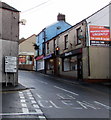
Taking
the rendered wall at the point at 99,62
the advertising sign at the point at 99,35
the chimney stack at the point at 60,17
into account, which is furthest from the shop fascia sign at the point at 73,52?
the chimney stack at the point at 60,17

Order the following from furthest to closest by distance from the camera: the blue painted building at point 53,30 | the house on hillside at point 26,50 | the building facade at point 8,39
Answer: the house on hillside at point 26,50 < the blue painted building at point 53,30 < the building facade at point 8,39

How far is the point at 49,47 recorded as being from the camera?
3659cm

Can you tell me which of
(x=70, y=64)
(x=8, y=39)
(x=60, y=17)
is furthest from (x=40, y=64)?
(x=8, y=39)

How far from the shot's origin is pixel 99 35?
22.1 m

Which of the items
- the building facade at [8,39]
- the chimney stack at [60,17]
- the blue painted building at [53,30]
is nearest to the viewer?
A: the building facade at [8,39]

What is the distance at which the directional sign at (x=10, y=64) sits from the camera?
52.8 feet

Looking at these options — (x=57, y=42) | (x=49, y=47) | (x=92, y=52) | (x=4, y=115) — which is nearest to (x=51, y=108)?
(x=4, y=115)

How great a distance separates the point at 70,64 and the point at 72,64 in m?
0.73

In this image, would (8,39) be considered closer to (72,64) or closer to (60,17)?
(72,64)

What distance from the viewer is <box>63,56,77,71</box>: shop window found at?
25.7 m

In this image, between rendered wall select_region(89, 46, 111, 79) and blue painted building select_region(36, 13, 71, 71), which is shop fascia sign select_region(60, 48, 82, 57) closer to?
rendered wall select_region(89, 46, 111, 79)

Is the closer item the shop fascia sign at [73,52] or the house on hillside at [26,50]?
the shop fascia sign at [73,52]

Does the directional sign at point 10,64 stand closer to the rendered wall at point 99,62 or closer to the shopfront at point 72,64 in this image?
the rendered wall at point 99,62

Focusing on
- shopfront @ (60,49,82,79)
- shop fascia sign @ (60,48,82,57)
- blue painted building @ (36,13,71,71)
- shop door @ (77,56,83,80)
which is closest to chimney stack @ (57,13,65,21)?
blue painted building @ (36,13,71,71)
